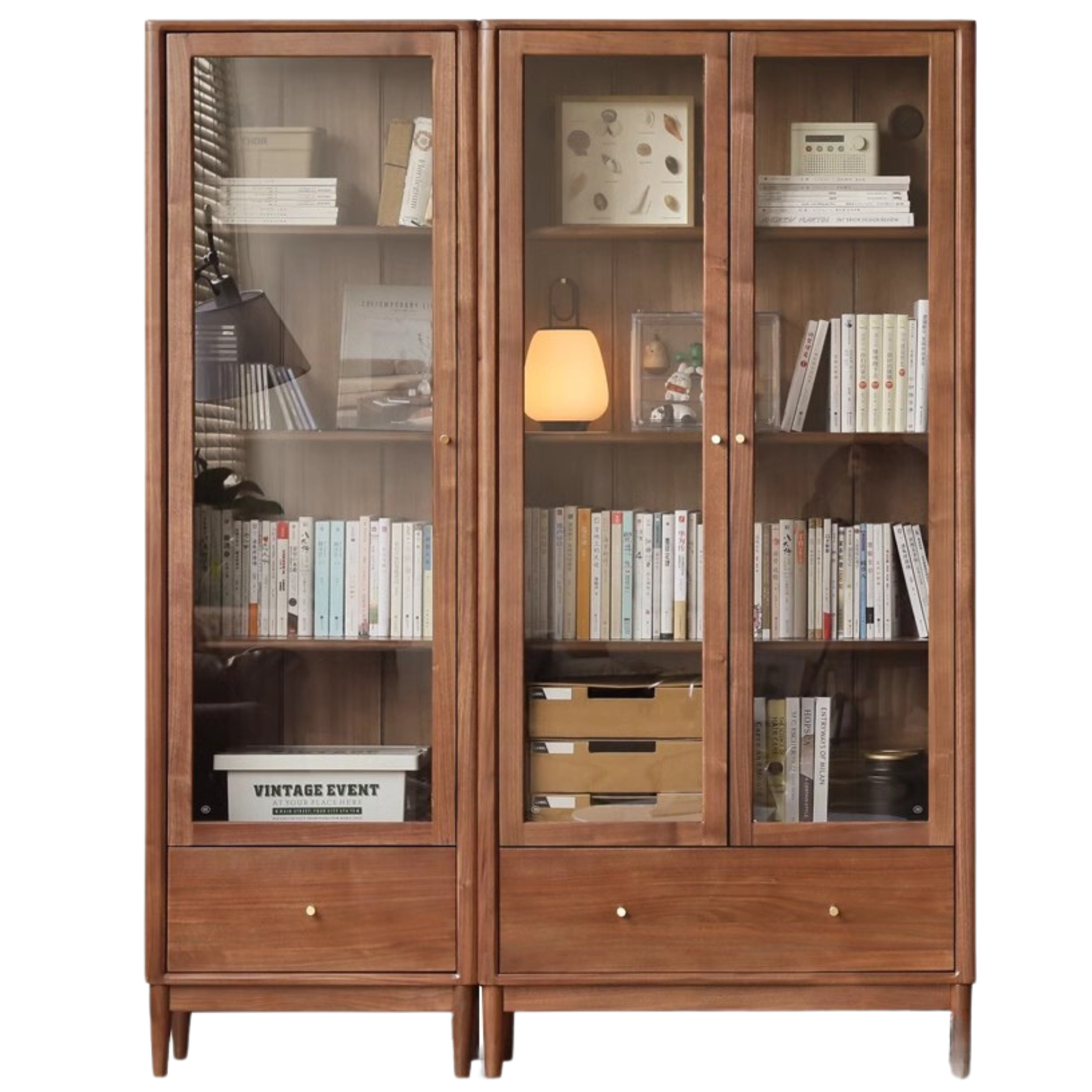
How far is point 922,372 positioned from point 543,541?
35.0 inches

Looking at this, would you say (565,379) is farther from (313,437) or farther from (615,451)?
(313,437)

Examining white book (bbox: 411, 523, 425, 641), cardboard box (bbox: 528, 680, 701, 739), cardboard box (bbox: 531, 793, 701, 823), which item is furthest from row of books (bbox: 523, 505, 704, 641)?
cardboard box (bbox: 531, 793, 701, 823)

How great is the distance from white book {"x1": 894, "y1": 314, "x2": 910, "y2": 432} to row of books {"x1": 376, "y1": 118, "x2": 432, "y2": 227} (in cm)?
103

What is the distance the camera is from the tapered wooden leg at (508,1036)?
332 cm

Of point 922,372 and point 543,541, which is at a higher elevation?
point 922,372

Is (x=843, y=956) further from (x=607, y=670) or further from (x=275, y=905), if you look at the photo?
(x=275, y=905)

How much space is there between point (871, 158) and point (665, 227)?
18.7 inches

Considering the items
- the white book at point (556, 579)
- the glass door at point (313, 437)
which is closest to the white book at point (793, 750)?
the white book at point (556, 579)

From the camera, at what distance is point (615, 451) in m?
3.23

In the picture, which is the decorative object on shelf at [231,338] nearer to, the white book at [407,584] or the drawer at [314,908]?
the white book at [407,584]

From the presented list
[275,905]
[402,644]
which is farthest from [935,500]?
[275,905]

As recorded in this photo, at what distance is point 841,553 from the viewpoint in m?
3.25

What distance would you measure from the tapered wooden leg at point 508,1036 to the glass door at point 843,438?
697 millimetres

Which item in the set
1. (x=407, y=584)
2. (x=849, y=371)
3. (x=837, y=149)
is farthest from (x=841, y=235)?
(x=407, y=584)
